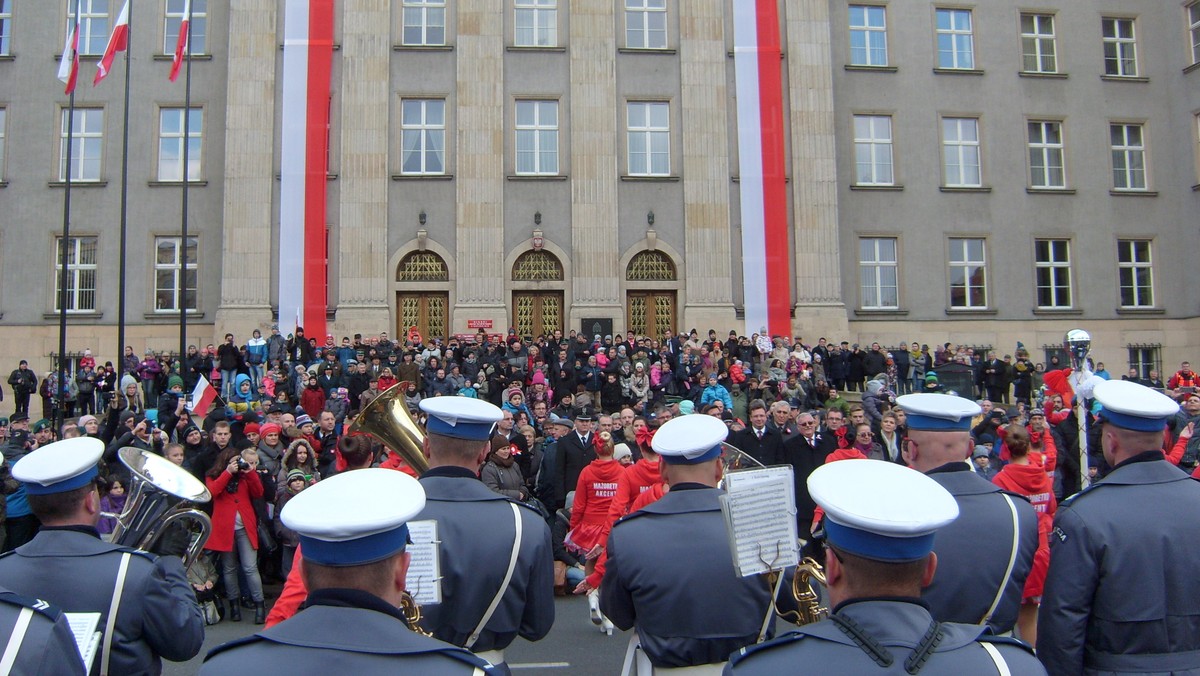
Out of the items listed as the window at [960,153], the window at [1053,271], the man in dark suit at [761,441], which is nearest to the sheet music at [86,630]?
the man in dark suit at [761,441]

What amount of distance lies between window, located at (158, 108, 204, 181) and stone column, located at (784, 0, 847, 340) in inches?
702

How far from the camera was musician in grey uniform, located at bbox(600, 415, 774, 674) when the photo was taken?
4.34 meters

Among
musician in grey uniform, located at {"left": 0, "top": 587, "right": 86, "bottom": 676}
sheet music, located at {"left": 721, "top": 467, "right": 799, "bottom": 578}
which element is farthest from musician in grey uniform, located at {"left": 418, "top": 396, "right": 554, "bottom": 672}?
musician in grey uniform, located at {"left": 0, "top": 587, "right": 86, "bottom": 676}

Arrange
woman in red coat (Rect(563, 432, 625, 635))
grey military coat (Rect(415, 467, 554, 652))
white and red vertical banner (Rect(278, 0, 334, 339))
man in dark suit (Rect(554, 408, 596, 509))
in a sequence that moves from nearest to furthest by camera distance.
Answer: grey military coat (Rect(415, 467, 554, 652)), woman in red coat (Rect(563, 432, 625, 635)), man in dark suit (Rect(554, 408, 596, 509)), white and red vertical banner (Rect(278, 0, 334, 339))

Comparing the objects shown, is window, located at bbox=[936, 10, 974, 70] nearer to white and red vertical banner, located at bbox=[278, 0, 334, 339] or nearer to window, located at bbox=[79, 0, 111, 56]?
white and red vertical banner, located at bbox=[278, 0, 334, 339]

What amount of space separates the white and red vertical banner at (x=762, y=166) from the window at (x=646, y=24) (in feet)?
7.23

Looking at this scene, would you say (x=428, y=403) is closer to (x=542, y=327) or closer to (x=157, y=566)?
(x=157, y=566)

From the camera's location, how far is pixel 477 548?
4086 mm

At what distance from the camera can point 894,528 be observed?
2373 millimetres

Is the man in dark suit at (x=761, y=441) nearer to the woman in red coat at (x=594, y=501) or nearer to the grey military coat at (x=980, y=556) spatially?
the woman in red coat at (x=594, y=501)

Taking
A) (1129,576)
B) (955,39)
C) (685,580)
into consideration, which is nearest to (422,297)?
(955,39)

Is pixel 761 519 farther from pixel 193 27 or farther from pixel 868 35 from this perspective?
pixel 193 27

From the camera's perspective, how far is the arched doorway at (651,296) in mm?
29359

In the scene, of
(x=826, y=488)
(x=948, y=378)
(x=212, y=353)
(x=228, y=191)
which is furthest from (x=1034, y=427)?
(x=228, y=191)
